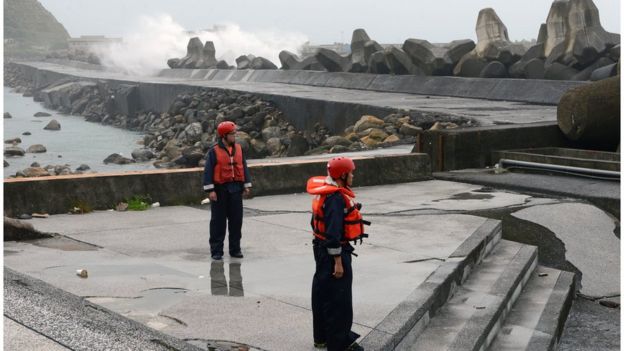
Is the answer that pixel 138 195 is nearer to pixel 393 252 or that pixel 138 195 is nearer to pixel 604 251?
pixel 393 252

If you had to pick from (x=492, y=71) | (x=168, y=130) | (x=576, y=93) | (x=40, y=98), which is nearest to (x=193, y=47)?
(x=40, y=98)

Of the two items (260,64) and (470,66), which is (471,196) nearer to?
(470,66)

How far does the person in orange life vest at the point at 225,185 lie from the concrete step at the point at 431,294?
5.91 feet

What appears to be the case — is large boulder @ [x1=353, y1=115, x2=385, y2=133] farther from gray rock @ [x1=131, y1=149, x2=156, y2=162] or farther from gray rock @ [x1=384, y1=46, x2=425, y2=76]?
gray rock @ [x1=384, y1=46, x2=425, y2=76]

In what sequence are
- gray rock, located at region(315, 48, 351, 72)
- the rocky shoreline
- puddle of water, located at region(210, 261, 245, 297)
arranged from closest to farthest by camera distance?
1. puddle of water, located at region(210, 261, 245, 297)
2. the rocky shoreline
3. gray rock, located at region(315, 48, 351, 72)

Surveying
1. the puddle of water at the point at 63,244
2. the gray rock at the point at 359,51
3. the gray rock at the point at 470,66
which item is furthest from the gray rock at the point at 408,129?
the gray rock at the point at 359,51

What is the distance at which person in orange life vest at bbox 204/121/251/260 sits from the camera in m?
8.56

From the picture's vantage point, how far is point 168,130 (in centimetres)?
3653

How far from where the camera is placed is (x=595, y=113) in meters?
15.2

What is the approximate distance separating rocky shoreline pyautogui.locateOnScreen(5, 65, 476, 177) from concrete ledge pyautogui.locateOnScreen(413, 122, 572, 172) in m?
0.47

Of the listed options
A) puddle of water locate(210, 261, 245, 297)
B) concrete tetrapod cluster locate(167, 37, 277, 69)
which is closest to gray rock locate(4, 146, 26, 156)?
puddle of water locate(210, 261, 245, 297)

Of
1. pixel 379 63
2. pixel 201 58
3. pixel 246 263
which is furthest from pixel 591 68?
pixel 201 58

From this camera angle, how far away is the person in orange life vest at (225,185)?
8.56 metres

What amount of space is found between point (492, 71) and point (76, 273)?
2344cm
